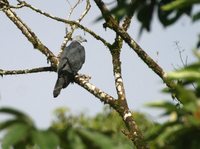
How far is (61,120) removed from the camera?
14703 millimetres

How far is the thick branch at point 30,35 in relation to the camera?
19.2 ft

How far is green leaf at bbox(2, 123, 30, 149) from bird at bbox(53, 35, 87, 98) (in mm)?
5101

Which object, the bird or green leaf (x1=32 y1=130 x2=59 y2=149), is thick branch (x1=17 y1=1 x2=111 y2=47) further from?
green leaf (x1=32 y1=130 x2=59 y2=149)

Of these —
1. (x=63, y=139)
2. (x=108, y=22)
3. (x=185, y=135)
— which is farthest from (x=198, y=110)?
(x=108, y=22)

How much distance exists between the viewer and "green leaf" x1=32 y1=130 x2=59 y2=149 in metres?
1.30

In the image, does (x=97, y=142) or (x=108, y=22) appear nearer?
(x=97, y=142)

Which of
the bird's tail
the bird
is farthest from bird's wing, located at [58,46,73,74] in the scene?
the bird's tail

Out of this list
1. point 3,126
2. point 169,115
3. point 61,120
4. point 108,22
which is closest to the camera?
point 3,126

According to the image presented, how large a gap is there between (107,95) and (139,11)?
10.3 ft

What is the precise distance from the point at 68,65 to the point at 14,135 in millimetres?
6027

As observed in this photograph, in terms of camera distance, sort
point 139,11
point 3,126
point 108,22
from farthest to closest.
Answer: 1. point 108,22
2. point 139,11
3. point 3,126

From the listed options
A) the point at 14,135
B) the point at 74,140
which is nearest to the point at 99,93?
the point at 74,140

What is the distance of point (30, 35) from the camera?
5.93 m

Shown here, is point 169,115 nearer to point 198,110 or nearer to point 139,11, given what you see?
point 198,110
